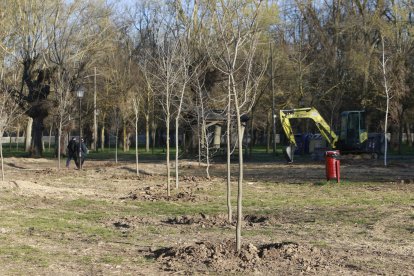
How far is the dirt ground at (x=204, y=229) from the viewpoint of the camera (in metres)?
7.63

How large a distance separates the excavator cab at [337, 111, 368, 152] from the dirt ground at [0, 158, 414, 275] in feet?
47.2

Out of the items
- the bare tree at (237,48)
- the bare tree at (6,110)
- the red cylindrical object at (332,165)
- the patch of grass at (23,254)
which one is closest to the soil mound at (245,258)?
the bare tree at (237,48)

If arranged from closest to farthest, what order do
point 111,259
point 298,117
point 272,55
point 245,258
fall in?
point 245,258
point 111,259
point 298,117
point 272,55

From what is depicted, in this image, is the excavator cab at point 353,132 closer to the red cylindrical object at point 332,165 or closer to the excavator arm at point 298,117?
the excavator arm at point 298,117

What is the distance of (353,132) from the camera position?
35.0 metres

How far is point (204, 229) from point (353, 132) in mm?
25882

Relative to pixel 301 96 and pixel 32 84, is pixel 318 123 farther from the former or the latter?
pixel 32 84

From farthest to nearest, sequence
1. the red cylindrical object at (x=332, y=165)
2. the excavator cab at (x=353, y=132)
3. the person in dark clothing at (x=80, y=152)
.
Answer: the excavator cab at (x=353, y=132), the person in dark clothing at (x=80, y=152), the red cylindrical object at (x=332, y=165)

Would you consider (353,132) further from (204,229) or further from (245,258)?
(245,258)

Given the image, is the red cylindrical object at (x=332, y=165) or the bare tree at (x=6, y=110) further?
the bare tree at (x=6, y=110)

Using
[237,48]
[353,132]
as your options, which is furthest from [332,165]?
[353,132]

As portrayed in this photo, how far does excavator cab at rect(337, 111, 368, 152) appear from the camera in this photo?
34.9 metres

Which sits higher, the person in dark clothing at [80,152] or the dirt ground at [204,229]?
the person in dark clothing at [80,152]

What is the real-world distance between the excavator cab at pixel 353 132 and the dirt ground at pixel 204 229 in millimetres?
14378
